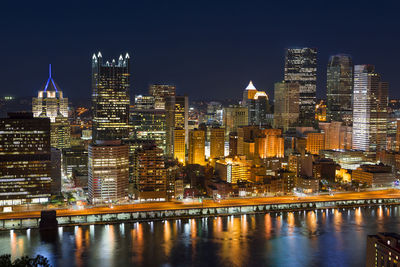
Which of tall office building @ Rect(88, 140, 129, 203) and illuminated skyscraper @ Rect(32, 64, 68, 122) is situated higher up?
illuminated skyscraper @ Rect(32, 64, 68, 122)

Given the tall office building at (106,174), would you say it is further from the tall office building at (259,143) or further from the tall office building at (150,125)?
the tall office building at (259,143)

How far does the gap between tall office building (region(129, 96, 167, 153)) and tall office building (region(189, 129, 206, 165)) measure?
127 inches

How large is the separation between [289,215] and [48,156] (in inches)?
519

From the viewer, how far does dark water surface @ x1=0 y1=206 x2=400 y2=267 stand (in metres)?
19.3

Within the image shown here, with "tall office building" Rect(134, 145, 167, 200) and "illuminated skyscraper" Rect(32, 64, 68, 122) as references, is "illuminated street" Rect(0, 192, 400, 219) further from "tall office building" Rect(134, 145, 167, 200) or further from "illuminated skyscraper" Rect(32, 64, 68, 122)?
"illuminated skyscraper" Rect(32, 64, 68, 122)

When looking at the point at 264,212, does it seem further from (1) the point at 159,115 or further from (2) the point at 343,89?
(2) the point at 343,89

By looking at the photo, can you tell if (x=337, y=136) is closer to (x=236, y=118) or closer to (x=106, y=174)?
(x=236, y=118)

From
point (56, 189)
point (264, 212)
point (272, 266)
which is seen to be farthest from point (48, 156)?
point (272, 266)

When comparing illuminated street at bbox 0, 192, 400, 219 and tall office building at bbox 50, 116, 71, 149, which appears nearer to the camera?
illuminated street at bbox 0, 192, 400, 219

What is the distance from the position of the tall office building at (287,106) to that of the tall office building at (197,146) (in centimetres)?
1914

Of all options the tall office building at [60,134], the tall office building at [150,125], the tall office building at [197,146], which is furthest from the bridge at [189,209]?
the tall office building at [60,134]

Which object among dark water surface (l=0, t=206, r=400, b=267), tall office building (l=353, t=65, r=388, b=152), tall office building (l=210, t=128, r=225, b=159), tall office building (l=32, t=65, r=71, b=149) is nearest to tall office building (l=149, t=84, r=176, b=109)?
tall office building (l=32, t=65, r=71, b=149)

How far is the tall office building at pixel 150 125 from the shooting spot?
4322cm

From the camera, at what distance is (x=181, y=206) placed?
27.0 metres
